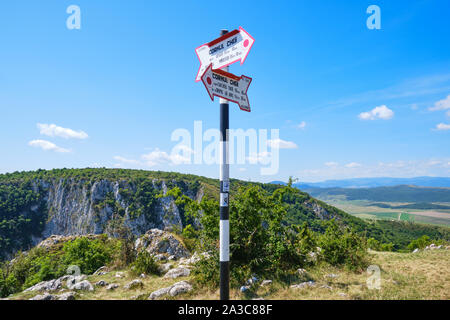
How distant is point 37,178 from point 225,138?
133282 millimetres

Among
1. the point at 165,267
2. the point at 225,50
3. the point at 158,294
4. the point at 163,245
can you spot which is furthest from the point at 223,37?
the point at 163,245

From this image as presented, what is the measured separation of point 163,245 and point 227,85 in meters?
11.2

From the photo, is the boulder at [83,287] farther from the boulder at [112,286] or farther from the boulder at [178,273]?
the boulder at [178,273]

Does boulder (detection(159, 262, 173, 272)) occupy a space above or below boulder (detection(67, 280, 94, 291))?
below

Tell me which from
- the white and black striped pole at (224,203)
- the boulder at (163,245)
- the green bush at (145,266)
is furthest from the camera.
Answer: the boulder at (163,245)

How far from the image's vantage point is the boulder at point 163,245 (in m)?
13.1

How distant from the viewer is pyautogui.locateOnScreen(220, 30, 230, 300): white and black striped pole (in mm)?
4598

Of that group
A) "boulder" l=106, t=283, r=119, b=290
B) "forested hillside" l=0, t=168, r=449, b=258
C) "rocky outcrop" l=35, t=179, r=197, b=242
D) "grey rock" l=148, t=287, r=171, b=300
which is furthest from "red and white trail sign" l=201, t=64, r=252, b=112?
"rocky outcrop" l=35, t=179, r=197, b=242

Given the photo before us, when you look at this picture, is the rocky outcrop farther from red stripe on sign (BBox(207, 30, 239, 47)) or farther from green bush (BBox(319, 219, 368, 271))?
red stripe on sign (BBox(207, 30, 239, 47))

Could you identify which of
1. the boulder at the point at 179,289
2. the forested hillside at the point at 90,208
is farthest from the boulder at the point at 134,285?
the forested hillside at the point at 90,208

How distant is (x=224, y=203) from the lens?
184 inches

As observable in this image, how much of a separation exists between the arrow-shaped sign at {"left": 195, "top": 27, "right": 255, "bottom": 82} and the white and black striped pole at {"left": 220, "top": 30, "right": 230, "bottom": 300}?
740 mm

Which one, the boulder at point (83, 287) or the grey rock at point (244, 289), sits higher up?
the grey rock at point (244, 289)

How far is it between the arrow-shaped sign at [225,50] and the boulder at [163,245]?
10572 mm
